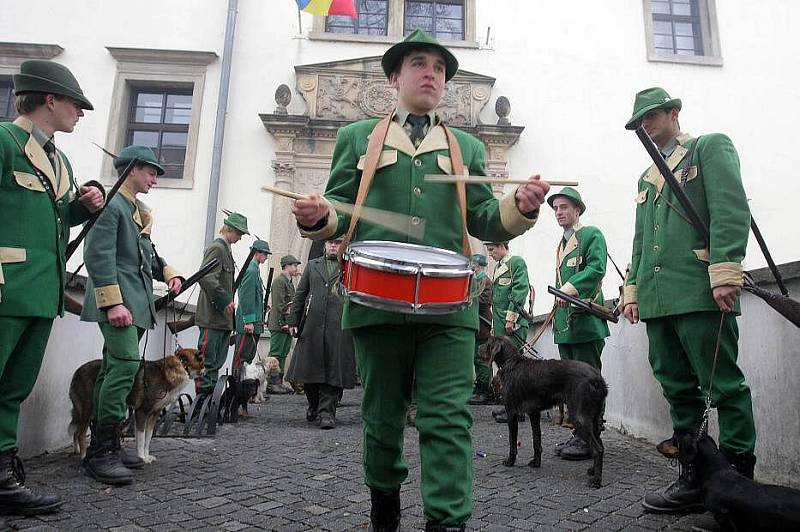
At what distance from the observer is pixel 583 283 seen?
486 centimetres

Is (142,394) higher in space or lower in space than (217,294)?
lower

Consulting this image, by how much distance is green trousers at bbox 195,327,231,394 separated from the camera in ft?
21.8

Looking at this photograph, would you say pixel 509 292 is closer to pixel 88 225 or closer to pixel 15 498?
pixel 88 225

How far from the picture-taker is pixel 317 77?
42.5ft

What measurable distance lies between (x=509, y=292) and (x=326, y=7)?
7158mm

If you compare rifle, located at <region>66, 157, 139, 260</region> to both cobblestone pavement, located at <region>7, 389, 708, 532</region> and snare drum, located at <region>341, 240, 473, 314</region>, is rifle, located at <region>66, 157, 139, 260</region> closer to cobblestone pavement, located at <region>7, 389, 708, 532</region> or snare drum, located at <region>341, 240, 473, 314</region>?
cobblestone pavement, located at <region>7, 389, 708, 532</region>

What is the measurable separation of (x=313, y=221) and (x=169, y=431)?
4.36m

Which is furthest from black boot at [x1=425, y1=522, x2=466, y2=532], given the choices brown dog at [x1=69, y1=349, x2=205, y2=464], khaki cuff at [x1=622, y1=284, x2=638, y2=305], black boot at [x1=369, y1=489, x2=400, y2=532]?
brown dog at [x1=69, y1=349, x2=205, y2=464]

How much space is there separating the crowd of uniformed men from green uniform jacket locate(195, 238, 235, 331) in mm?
1661

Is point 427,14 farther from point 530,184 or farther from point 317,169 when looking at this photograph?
point 530,184

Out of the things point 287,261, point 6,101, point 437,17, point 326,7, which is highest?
point 437,17

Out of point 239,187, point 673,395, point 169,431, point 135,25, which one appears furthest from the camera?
point 135,25

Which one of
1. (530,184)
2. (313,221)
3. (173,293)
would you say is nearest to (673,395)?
(530,184)

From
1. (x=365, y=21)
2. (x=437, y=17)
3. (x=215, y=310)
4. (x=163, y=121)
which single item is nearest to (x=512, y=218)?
(x=215, y=310)
